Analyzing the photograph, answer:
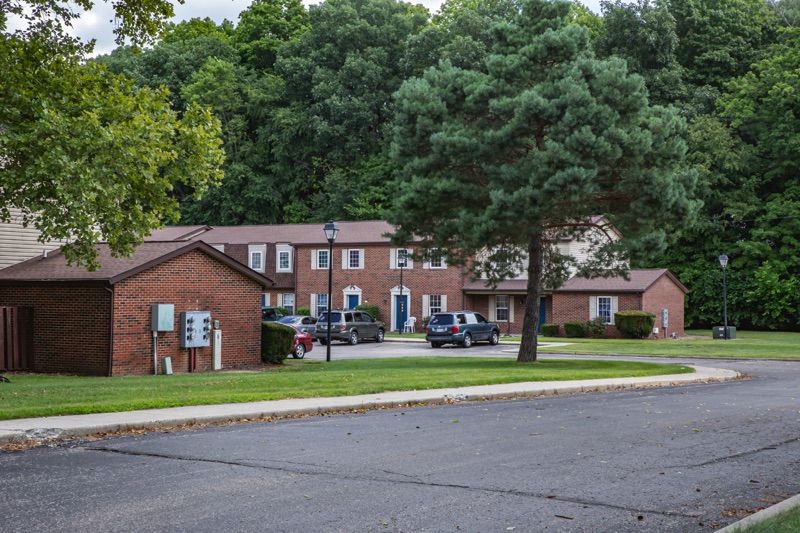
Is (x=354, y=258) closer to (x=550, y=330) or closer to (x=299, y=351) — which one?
(x=550, y=330)

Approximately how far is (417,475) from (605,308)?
46064 millimetres

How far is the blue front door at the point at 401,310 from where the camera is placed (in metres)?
57.4

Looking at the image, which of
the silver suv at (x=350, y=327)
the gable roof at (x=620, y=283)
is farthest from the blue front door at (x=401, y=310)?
the gable roof at (x=620, y=283)

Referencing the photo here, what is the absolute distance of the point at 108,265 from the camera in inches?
1035

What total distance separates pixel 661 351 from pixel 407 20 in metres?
48.0

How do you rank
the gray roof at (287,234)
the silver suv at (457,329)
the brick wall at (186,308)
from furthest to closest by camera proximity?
the gray roof at (287,234)
the silver suv at (457,329)
the brick wall at (186,308)

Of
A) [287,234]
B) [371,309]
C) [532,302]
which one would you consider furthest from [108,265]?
[287,234]

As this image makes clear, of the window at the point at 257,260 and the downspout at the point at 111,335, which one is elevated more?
the window at the point at 257,260

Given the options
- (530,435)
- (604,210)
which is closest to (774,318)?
(604,210)

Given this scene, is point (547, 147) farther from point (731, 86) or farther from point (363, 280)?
point (731, 86)

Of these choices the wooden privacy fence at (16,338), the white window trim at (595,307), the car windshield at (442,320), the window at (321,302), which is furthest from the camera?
the window at (321,302)

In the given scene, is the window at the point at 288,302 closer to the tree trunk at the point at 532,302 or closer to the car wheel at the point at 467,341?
the car wheel at the point at 467,341

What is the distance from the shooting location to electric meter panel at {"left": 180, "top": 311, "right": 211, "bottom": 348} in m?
26.5

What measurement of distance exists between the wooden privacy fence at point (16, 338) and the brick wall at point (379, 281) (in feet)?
105
